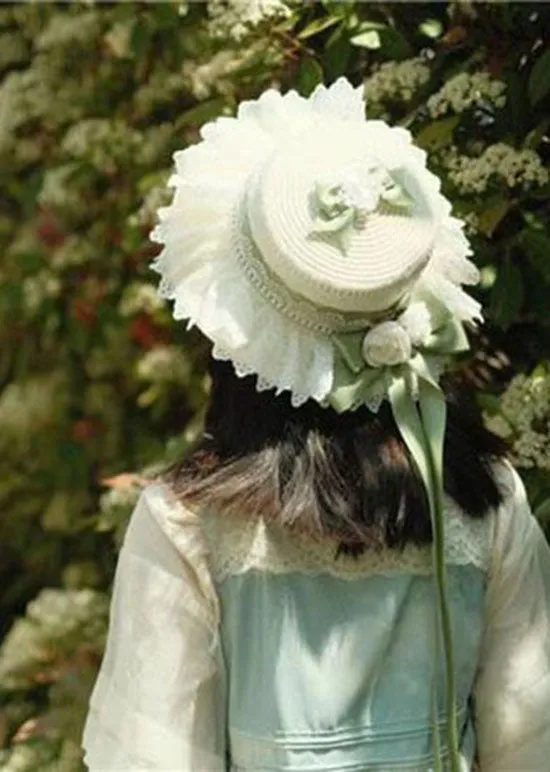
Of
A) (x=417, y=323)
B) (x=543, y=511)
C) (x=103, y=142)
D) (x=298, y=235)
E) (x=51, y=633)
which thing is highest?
(x=298, y=235)

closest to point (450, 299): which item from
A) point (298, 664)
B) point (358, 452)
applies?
point (358, 452)

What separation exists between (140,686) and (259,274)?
40cm

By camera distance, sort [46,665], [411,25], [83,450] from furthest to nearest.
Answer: [83,450]
[46,665]
[411,25]

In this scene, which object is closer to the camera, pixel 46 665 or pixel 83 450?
pixel 46 665

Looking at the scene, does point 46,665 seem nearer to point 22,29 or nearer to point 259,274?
point 22,29

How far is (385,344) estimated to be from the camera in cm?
183

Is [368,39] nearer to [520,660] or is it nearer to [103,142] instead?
[520,660]

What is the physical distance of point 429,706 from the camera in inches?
74.7

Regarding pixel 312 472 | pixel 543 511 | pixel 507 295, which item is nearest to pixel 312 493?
pixel 312 472

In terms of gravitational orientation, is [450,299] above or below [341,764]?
above

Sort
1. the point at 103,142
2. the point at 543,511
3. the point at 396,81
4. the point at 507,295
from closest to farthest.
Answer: the point at 543,511
the point at 507,295
the point at 396,81
the point at 103,142

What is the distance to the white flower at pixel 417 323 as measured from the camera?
1.85 metres

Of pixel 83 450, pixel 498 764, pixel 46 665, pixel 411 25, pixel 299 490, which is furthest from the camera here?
pixel 83 450

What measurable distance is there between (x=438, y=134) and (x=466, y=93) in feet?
0.19
